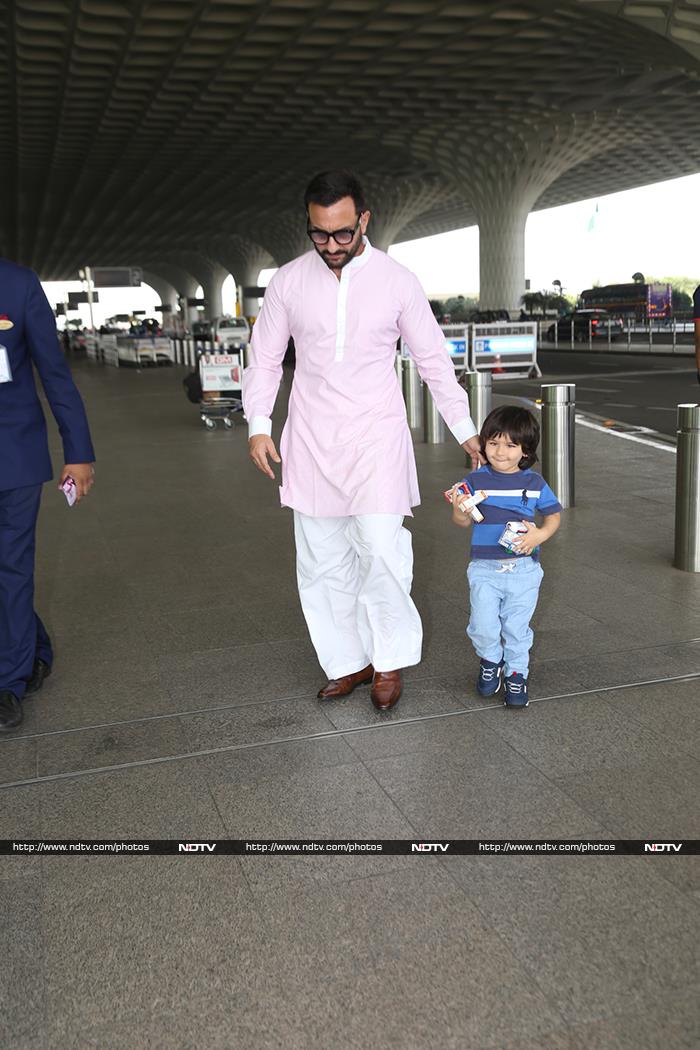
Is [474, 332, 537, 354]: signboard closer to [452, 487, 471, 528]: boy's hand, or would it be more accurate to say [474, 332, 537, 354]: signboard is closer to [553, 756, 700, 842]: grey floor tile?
[452, 487, 471, 528]: boy's hand

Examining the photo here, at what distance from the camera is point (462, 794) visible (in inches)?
123

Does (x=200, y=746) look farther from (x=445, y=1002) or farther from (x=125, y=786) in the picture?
(x=445, y=1002)

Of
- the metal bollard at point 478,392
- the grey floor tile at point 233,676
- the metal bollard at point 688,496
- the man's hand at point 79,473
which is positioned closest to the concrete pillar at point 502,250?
the metal bollard at point 478,392

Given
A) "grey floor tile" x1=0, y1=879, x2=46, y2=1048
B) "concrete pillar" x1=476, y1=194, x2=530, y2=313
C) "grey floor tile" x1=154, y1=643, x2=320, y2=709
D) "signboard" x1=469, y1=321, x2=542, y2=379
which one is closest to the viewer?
"grey floor tile" x1=0, y1=879, x2=46, y2=1048

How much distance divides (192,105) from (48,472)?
32.0 meters

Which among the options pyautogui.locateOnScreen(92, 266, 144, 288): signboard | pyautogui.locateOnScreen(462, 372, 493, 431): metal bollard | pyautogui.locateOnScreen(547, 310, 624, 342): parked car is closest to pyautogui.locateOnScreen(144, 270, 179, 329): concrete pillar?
pyautogui.locateOnScreen(92, 266, 144, 288): signboard

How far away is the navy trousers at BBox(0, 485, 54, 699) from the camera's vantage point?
3.83 m

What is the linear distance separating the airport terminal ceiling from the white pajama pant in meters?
21.2

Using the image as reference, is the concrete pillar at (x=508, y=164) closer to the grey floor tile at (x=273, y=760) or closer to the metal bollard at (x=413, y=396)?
the metal bollard at (x=413, y=396)

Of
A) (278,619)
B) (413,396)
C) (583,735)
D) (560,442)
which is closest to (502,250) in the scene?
(413,396)

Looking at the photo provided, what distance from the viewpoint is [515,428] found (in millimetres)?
3541

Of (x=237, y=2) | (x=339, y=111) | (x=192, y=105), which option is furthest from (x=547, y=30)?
(x=192, y=105)

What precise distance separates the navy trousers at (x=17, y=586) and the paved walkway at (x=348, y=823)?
0.23 metres

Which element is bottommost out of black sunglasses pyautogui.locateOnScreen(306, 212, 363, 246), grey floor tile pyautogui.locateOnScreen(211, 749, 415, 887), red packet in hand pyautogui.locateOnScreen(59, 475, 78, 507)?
grey floor tile pyautogui.locateOnScreen(211, 749, 415, 887)
